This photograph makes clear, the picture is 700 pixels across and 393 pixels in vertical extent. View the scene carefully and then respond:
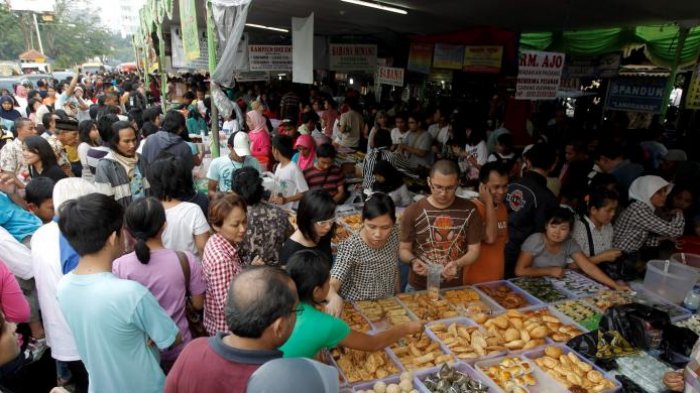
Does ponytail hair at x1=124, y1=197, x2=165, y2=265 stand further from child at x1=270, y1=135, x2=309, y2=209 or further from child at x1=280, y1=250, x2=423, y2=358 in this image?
child at x1=270, y1=135, x2=309, y2=209

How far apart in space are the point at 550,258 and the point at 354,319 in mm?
1743

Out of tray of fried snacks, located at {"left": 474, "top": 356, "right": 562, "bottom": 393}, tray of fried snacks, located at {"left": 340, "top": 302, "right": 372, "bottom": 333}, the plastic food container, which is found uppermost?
the plastic food container

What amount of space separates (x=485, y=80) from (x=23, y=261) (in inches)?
437

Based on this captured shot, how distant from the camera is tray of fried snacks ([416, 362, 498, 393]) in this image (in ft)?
6.88

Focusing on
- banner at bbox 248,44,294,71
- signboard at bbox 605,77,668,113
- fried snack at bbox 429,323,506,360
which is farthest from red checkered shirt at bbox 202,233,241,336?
signboard at bbox 605,77,668,113

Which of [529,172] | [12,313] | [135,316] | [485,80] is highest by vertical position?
[485,80]

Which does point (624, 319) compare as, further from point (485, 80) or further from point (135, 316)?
point (485, 80)

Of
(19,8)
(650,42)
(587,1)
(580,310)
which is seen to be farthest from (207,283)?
(19,8)

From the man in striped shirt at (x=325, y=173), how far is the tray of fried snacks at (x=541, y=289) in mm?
2147

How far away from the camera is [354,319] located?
2.63 metres

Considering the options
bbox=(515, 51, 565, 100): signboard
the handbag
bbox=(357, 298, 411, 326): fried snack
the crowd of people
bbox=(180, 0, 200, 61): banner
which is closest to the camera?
the crowd of people

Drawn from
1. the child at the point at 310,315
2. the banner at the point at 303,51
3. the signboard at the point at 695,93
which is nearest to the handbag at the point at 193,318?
the child at the point at 310,315

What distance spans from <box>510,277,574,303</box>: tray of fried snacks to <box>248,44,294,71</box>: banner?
6.43 m

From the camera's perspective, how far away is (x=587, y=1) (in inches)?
220
